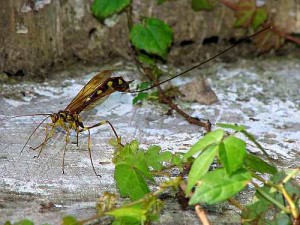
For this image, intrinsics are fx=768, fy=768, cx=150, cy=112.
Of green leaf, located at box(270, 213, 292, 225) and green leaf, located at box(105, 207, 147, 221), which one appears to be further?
green leaf, located at box(270, 213, 292, 225)

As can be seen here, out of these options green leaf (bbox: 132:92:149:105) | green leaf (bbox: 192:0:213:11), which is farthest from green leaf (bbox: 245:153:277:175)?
green leaf (bbox: 192:0:213:11)

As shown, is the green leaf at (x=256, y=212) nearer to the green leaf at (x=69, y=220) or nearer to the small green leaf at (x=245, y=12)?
the green leaf at (x=69, y=220)

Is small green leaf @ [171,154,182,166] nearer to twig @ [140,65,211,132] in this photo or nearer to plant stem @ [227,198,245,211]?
plant stem @ [227,198,245,211]

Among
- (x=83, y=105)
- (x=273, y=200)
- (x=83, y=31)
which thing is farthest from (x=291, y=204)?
(x=83, y=31)

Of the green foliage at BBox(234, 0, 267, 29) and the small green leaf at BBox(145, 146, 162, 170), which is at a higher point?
the green foliage at BBox(234, 0, 267, 29)

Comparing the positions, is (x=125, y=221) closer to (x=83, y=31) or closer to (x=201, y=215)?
(x=201, y=215)

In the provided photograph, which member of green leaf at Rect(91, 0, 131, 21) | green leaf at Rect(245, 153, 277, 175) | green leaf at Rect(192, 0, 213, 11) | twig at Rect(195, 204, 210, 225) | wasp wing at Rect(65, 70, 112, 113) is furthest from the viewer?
green leaf at Rect(192, 0, 213, 11)
